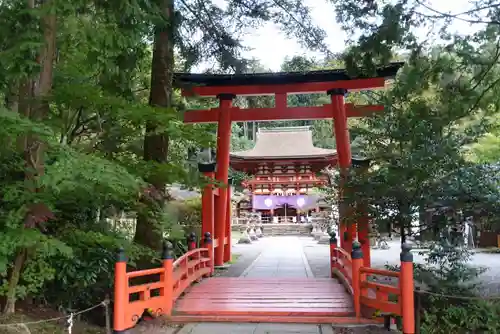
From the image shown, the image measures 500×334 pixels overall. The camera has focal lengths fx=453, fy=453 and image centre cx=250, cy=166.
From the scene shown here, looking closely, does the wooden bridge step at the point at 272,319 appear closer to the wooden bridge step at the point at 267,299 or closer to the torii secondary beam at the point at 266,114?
the wooden bridge step at the point at 267,299

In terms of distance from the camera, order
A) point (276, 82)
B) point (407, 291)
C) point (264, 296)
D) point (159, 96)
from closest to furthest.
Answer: point (407, 291) < point (264, 296) < point (159, 96) < point (276, 82)

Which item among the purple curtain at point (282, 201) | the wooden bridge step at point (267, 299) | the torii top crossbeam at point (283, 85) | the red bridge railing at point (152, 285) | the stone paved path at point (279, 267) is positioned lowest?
the stone paved path at point (279, 267)

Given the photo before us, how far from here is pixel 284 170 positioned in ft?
101

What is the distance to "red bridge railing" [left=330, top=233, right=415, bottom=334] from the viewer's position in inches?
201

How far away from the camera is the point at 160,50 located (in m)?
7.79

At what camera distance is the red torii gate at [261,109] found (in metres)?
10.8

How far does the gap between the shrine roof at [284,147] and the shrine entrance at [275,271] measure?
1283 centimetres

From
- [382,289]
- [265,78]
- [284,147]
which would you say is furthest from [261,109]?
[284,147]

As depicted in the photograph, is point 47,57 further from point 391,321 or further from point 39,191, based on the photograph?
point 391,321

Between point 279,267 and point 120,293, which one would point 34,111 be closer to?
point 120,293

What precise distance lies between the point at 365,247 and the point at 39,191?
6.82m

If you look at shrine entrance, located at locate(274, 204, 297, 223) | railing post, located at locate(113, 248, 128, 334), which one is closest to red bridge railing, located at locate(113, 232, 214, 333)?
railing post, located at locate(113, 248, 128, 334)

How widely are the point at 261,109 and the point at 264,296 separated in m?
6.06

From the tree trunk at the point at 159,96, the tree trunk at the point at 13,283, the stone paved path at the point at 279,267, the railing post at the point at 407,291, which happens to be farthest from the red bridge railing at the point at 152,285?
the railing post at the point at 407,291
